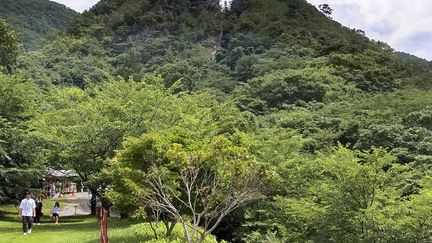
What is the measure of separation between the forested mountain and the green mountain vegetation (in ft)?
103

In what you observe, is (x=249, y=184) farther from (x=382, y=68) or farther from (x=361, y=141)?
(x=382, y=68)

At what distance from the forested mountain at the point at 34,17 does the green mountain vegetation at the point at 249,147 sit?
103ft

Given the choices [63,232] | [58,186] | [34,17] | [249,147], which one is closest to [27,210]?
[63,232]

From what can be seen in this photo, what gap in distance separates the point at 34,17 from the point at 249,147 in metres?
92.5

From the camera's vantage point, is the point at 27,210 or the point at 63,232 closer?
the point at 27,210

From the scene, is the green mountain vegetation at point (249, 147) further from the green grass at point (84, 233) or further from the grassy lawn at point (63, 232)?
the grassy lawn at point (63, 232)

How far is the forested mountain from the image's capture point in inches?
3733

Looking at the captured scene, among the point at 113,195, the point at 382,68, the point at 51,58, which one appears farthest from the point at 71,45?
the point at 113,195

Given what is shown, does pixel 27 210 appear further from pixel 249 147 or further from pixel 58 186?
pixel 58 186

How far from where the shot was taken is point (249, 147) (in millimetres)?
24375

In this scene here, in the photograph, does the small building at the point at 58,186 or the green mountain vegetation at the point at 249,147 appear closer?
the green mountain vegetation at the point at 249,147

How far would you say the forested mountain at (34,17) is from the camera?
94.8 m

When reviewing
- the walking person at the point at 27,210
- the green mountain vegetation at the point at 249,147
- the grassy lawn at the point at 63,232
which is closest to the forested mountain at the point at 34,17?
the green mountain vegetation at the point at 249,147

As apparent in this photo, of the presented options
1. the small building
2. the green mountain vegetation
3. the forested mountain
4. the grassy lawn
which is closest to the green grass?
the grassy lawn
